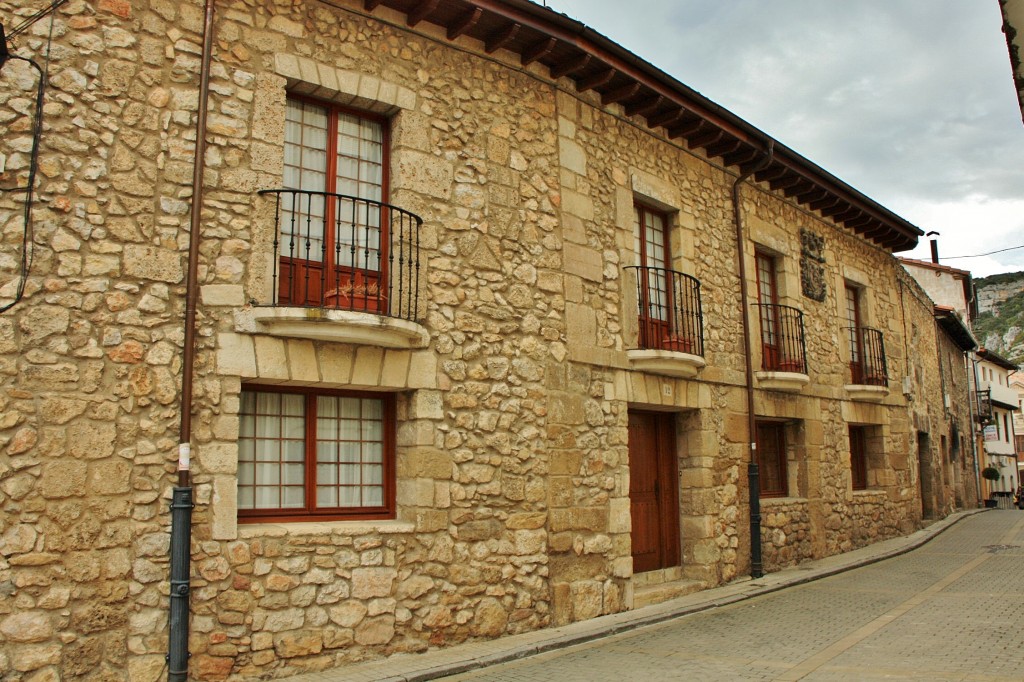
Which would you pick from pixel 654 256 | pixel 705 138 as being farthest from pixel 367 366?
pixel 705 138

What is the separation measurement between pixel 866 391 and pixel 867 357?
1017 mm

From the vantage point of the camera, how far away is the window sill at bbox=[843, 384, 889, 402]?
13.1 metres

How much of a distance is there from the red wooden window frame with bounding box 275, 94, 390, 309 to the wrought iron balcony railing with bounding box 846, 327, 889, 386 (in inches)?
363

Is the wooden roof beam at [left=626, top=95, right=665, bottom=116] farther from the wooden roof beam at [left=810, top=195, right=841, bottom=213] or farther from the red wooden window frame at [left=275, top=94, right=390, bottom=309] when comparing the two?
the wooden roof beam at [left=810, top=195, right=841, bottom=213]

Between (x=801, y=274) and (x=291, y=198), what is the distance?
28.2 feet

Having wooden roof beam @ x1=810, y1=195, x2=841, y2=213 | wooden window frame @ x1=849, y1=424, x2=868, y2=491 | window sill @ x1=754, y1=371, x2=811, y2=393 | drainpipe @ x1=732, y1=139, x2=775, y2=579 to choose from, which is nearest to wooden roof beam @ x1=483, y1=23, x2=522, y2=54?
drainpipe @ x1=732, y1=139, x2=775, y2=579

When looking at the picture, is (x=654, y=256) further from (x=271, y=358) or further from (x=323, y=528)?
(x=323, y=528)

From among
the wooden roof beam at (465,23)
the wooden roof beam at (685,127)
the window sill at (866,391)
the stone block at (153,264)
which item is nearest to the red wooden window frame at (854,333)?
the window sill at (866,391)

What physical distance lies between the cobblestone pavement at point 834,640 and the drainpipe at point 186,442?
6.56 ft

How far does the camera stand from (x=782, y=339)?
459 inches

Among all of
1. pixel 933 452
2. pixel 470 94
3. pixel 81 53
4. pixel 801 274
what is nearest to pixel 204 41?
pixel 81 53

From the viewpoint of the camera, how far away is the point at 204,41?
20.0 feet

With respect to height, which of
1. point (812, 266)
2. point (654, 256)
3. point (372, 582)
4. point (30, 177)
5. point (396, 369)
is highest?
point (812, 266)

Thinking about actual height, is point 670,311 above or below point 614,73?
below
